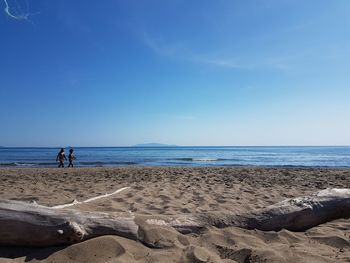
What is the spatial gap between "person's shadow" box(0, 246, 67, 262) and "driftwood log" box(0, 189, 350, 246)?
0.19ft

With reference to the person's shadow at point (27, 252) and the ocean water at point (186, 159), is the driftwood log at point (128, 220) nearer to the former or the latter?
the person's shadow at point (27, 252)

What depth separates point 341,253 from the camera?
11.7ft

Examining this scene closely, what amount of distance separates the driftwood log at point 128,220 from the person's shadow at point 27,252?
0.19ft

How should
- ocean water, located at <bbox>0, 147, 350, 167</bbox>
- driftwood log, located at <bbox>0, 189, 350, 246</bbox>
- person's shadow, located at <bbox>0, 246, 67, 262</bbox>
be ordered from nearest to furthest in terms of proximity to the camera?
person's shadow, located at <bbox>0, 246, 67, 262</bbox>
driftwood log, located at <bbox>0, 189, 350, 246</bbox>
ocean water, located at <bbox>0, 147, 350, 167</bbox>

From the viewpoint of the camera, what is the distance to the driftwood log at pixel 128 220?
3.49 meters

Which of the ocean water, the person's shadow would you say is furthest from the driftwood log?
the ocean water

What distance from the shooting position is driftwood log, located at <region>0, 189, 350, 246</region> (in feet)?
11.5

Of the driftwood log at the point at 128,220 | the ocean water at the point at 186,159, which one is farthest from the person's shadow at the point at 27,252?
the ocean water at the point at 186,159

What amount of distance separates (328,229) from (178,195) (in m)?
3.74

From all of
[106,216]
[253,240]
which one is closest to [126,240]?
[106,216]

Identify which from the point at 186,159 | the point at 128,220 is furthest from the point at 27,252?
the point at 186,159

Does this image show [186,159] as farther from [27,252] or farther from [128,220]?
[27,252]

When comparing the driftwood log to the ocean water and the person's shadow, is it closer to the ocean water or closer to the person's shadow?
the person's shadow

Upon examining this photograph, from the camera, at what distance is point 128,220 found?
396cm
